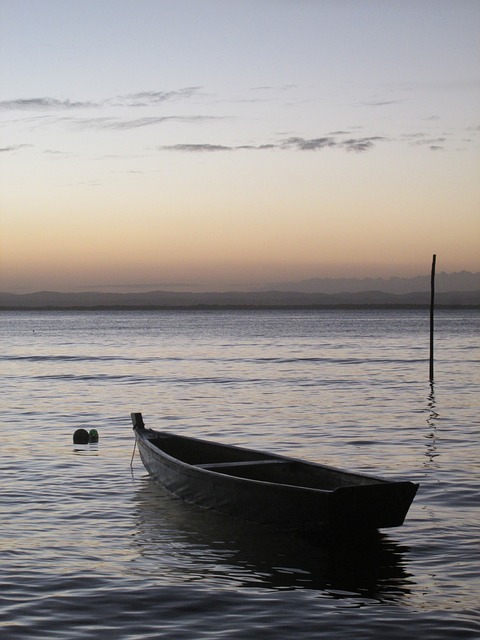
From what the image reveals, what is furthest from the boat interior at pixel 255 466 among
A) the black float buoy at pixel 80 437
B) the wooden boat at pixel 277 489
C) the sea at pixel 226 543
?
the black float buoy at pixel 80 437

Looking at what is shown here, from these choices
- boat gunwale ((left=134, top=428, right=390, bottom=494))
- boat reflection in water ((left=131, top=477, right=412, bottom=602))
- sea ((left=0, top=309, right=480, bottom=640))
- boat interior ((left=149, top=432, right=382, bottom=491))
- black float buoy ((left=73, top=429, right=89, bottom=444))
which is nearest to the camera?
sea ((left=0, top=309, right=480, bottom=640))

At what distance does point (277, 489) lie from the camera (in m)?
14.4

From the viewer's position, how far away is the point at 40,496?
18406 millimetres

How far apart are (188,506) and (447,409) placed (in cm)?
2148

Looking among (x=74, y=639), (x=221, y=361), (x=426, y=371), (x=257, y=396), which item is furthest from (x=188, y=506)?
(x=221, y=361)

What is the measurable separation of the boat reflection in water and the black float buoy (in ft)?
33.6

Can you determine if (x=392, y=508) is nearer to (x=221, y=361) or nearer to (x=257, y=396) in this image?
(x=257, y=396)

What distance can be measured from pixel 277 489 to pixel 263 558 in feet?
3.88

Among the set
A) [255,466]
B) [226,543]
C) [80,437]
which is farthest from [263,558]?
[80,437]

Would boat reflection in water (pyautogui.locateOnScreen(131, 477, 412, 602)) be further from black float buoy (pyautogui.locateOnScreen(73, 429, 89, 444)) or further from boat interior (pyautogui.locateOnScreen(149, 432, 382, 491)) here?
black float buoy (pyautogui.locateOnScreen(73, 429, 89, 444))

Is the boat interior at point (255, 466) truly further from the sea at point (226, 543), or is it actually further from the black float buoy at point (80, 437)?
the black float buoy at point (80, 437)

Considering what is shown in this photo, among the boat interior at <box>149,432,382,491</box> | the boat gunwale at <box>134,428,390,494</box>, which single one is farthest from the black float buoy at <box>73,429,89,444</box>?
the boat interior at <box>149,432,382,491</box>

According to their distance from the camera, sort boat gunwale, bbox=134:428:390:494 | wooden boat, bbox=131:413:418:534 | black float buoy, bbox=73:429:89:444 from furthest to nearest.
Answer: black float buoy, bbox=73:429:89:444 < boat gunwale, bbox=134:428:390:494 < wooden boat, bbox=131:413:418:534

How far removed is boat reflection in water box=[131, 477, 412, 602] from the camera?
12492 millimetres
